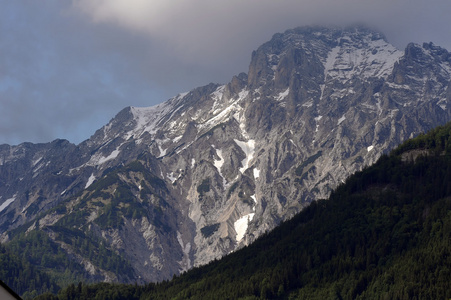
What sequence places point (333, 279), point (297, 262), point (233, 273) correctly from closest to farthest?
1. point (333, 279)
2. point (297, 262)
3. point (233, 273)

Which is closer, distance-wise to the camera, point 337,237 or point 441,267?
point 441,267

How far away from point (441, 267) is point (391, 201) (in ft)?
176

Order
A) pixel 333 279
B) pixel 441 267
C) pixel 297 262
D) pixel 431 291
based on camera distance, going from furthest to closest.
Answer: pixel 297 262 → pixel 333 279 → pixel 441 267 → pixel 431 291

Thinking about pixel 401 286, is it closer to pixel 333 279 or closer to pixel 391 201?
pixel 333 279

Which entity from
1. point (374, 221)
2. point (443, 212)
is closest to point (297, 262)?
point (374, 221)

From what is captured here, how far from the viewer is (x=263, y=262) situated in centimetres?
19625

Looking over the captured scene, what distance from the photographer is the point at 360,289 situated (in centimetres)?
15675

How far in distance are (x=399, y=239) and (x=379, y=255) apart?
7397 millimetres

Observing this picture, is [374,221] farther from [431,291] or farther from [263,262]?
[431,291]

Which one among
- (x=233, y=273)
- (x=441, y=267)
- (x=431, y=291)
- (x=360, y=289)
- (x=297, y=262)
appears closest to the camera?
(x=431, y=291)

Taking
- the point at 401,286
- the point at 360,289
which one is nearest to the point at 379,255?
the point at 360,289

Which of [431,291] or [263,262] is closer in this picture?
[431,291]

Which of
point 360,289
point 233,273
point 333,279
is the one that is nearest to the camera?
point 360,289

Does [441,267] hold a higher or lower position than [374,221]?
lower
